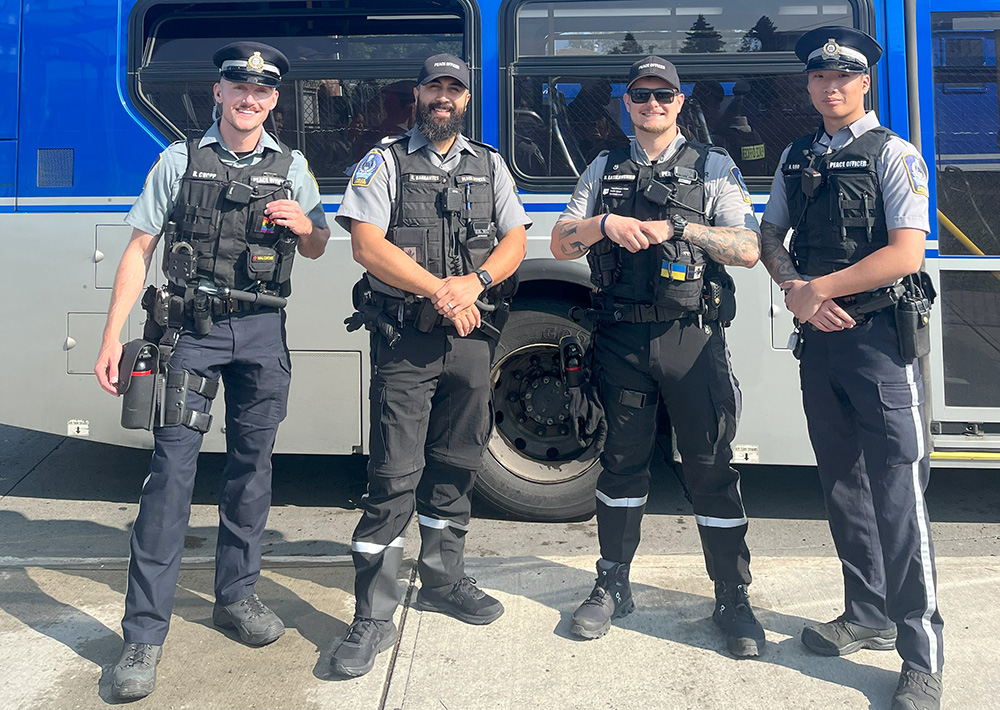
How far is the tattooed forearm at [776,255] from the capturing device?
2998 mm

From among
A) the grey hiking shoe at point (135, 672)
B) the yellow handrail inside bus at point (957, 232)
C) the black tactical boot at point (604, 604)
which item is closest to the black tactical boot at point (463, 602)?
the black tactical boot at point (604, 604)

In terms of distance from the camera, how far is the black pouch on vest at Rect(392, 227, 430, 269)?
3.10 metres

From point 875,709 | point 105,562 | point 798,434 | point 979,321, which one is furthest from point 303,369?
point 979,321

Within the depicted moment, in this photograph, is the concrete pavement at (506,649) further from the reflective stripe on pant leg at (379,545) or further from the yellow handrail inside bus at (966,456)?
the yellow handrail inside bus at (966,456)

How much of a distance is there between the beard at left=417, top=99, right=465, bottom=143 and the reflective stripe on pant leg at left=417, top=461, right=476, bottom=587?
3.86ft

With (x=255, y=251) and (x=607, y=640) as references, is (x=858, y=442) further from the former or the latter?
(x=255, y=251)

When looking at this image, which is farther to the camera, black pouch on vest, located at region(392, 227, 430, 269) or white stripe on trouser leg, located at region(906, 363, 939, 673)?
black pouch on vest, located at region(392, 227, 430, 269)

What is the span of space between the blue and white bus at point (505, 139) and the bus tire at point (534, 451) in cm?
1

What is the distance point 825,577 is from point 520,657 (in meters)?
1.38

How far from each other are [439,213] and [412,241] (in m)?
0.14

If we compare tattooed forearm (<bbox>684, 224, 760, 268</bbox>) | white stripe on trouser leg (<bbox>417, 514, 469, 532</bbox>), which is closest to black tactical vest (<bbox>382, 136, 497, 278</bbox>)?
tattooed forearm (<bbox>684, 224, 760, 268</bbox>)

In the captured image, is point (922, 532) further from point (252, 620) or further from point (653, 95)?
point (252, 620)

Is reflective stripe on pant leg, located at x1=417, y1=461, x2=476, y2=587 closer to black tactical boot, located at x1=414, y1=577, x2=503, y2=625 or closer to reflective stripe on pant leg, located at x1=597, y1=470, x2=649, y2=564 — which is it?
black tactical boot, located at x1=414, y1=577, x2=503, y2=625

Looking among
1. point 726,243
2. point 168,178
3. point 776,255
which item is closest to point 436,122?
point 168,178
